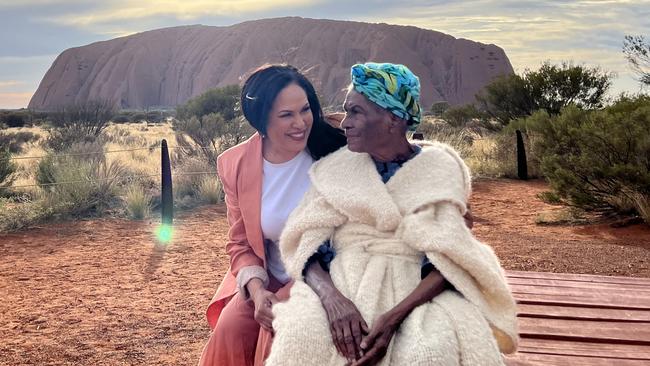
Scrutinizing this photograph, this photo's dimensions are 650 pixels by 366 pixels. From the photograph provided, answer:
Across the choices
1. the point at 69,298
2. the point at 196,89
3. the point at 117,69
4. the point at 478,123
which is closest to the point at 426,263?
the point at 69,298

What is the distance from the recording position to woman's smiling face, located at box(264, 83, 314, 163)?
2.58 m

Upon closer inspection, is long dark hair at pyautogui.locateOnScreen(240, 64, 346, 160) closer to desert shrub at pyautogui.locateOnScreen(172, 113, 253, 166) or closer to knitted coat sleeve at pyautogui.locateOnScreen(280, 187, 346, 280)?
knitted coat sleeve at pyautogui.locateOnScreen(280, 187, 346, 280)

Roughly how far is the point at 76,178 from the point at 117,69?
77.7m

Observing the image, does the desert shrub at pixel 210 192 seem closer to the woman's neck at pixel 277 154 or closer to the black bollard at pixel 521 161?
the black bollard at pixel 521 161

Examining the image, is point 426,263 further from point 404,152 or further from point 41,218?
point 41,218

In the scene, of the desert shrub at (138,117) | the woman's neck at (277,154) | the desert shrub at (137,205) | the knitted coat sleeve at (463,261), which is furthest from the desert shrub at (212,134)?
the desert shrub at (138,117)

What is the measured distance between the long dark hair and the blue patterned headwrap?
1.39ft

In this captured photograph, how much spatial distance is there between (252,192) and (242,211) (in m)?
0.08

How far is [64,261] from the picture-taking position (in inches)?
277

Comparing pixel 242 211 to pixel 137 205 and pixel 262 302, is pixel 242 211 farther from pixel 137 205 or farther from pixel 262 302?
pixel 137 205

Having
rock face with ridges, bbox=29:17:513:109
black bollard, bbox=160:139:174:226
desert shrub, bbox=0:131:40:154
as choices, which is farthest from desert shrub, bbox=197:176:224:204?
rock face with ridges, bbox=29:17:513:109

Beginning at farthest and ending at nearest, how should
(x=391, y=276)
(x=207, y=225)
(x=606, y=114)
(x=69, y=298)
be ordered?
(x=606, y=114)
(x=207, y=225)
(x=69, y=298)
(x=391, y=276)

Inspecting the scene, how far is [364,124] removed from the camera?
225 centimetres

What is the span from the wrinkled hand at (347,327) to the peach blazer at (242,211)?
60 cm
